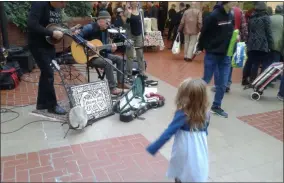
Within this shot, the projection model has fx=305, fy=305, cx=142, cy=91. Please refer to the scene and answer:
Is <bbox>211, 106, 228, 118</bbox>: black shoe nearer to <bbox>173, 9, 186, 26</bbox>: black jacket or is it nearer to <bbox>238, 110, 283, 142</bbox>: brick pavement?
<bbox>238, 110, 283, 142</bbox>: brick pavement

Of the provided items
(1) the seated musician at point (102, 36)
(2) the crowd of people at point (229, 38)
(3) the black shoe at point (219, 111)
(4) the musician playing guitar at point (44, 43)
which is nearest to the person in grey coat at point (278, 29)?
(2) the crowd of people at point (229, 38)

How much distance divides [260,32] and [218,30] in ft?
5.92

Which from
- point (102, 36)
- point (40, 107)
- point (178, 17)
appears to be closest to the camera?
point (40, 107)

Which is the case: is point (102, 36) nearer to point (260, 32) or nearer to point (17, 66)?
point (17, 66)

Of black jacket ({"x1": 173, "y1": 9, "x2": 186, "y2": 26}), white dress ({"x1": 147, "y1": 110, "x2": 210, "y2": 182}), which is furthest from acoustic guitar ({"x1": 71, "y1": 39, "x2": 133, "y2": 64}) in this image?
black jacket ({"x1": 173, "y1": 9, "x2": 186, "y2": 26})

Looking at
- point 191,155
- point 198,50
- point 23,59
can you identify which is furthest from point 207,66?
point 23,59

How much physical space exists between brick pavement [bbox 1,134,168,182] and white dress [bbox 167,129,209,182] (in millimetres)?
619

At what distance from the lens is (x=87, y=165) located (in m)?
3.01

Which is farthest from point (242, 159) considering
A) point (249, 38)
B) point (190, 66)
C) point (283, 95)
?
point (190, 66)

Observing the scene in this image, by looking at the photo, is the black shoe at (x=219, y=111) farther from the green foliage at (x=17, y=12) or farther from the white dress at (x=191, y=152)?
the green foliage at (x=17, y=12)

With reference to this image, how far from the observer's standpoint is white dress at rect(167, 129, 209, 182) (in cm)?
226

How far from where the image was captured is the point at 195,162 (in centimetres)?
228

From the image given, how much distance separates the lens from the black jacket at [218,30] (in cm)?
403

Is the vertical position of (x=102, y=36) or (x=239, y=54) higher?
(x=102, y=36)
